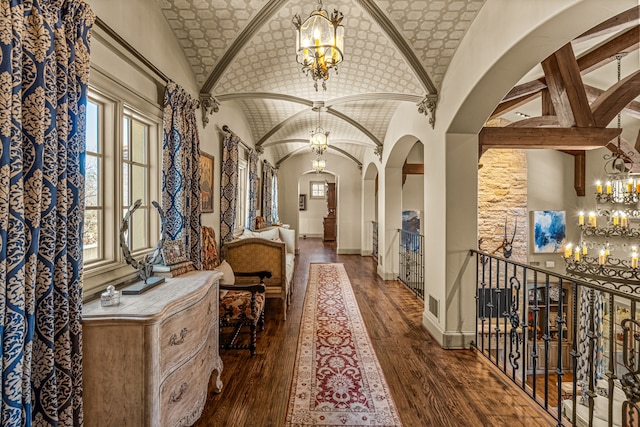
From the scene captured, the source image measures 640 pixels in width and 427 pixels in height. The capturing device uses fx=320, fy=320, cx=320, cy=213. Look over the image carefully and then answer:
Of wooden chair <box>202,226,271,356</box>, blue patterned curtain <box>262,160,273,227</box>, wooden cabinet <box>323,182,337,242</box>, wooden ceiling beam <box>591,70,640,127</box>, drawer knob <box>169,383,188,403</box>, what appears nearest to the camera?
drawer knob <box>169,383,188,403</box>

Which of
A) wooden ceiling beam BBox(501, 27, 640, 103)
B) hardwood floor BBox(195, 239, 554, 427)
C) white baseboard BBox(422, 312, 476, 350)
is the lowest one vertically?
hardwood floor BBox(195, 239, 554, 427)

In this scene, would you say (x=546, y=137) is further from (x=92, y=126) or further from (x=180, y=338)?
(x=92, y=126)

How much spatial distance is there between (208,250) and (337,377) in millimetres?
2127

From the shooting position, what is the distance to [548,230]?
790 centimetres

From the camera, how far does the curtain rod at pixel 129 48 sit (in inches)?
81.0

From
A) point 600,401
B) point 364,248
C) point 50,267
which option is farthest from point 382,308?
point 364,248

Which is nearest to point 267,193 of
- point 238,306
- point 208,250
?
point 208,250

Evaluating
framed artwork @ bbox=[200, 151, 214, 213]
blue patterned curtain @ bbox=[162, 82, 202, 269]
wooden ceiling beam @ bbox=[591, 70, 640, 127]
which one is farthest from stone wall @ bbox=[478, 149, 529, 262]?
blue patterned curtain @ bbox=[162, 82, 202, 269]

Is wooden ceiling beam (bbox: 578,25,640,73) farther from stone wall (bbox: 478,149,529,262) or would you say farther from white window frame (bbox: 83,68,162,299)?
white window frame (bbox: 83,68,162,299)

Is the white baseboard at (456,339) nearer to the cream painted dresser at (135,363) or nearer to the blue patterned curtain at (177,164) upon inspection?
the cream painted dresser at (135,363)

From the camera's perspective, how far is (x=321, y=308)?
4746 millimetres

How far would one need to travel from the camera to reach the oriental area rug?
2.27 meters

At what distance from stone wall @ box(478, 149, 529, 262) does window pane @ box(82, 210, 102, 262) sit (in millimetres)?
7623

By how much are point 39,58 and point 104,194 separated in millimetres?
1107
